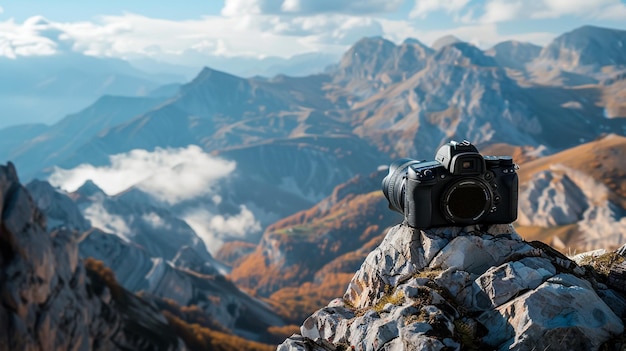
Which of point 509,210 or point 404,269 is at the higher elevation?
point 509,210

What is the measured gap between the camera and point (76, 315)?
2221 inches

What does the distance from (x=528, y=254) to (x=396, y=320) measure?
10.8 feet

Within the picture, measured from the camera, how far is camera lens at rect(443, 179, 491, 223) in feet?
32.2

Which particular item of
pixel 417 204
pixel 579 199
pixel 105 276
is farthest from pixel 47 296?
→ pixel 579 199

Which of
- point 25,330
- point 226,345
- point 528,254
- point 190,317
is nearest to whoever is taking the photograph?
point 528,254

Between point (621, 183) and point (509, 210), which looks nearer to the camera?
point (509, 210)

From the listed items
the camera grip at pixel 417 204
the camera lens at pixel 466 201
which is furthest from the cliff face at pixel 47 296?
the camera lens at pixel 466 201

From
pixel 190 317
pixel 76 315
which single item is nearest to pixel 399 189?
pixel 76 315

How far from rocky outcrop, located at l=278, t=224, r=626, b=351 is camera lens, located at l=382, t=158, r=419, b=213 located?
63cm

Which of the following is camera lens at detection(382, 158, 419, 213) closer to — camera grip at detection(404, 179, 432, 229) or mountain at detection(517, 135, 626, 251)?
camera grip at detection(404, 179, 432, 229)

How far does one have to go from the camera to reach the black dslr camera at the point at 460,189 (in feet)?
31.9

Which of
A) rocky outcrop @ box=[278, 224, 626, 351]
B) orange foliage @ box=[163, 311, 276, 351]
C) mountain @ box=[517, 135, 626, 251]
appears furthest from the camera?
mountain @ box=[517, 135, 626, 251]

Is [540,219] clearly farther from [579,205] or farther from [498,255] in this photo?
[498,255]

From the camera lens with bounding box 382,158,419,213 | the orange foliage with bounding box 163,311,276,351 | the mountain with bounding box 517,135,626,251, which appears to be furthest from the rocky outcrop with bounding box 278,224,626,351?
the mountain with bounding box 517,135,626,251
